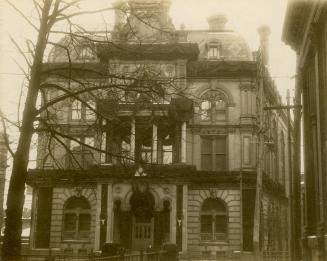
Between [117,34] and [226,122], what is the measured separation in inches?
1098

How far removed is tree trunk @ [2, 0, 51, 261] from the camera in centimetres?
1168

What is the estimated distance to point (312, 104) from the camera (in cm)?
1953

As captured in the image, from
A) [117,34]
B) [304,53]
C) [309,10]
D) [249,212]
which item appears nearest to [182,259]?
[249,212]

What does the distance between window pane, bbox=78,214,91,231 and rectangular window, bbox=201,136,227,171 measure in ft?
30.9

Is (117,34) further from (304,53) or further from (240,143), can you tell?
(240,143)

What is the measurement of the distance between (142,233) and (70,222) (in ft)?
18.2

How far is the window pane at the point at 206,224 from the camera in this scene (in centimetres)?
3942

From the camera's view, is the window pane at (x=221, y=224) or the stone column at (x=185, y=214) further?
the window pane at (x=221, y=224)

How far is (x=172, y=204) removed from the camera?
3797 centimetres

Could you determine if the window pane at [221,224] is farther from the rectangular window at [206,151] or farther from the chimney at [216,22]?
the chimney at [216,22]

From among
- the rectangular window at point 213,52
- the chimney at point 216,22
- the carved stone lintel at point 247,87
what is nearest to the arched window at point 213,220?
the carved stone lintel at point 247,87

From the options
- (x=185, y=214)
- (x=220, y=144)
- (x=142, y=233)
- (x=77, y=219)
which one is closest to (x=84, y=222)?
(x=77, y=219)

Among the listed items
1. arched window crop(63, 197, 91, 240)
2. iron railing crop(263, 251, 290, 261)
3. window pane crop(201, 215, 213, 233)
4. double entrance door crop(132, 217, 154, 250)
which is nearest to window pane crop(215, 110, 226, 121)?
window pane crop(201, 215, 213, 233)

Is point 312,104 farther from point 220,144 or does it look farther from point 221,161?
point 221,161
